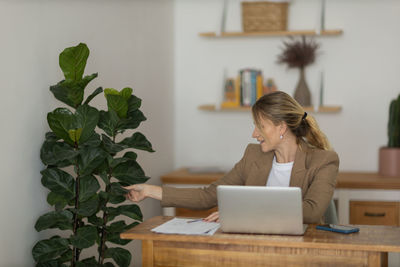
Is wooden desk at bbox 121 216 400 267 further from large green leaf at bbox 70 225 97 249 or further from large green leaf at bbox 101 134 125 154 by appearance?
large green leaf at bbox 101 134 125 154

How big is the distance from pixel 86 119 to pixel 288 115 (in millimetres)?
1017

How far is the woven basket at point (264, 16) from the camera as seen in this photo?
4.87 m

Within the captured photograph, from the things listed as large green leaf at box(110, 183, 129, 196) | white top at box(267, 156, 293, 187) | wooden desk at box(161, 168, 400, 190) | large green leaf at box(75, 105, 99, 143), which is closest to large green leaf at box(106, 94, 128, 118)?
large green leaf at box(75, 105, 99, 143)

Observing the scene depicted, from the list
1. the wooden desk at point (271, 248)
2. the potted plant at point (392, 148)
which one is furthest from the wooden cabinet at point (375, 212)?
the wooden desk at point (271, 248)

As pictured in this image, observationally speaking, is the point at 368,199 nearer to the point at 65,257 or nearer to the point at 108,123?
the point at 108,123

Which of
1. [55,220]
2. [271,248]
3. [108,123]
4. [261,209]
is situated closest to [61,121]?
[108,123]

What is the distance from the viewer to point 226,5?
512 centimetres

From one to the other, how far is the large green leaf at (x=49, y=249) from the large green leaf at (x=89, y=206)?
16 centimetres

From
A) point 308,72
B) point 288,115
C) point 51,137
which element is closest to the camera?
point 51,137

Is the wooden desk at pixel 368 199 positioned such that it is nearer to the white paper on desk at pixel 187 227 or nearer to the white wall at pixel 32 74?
the white wall at pixel 32 74

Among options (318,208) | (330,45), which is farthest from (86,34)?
(330,45)

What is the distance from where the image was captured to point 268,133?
3.01 m

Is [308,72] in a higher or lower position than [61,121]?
higher

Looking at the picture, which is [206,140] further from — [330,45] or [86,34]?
[86,34]
